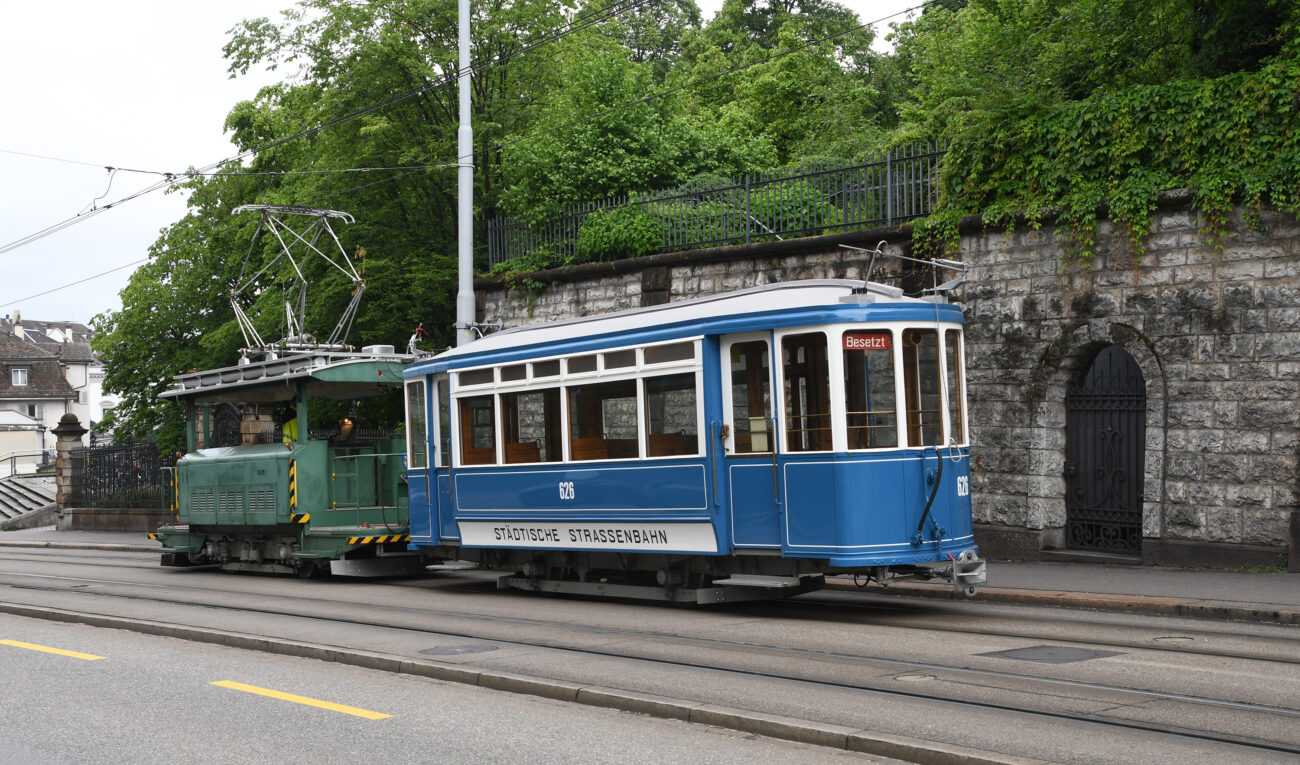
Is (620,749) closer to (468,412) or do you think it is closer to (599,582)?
(599,582)

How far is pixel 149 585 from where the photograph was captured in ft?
61.1

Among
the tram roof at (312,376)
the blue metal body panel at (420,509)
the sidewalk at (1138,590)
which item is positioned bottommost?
the sidewalk at (1138,590)

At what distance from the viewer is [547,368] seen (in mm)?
14102

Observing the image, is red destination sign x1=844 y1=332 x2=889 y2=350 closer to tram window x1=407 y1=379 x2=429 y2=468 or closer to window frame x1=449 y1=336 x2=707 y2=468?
window frame x1=449 y1=336 x2=707 y2=468

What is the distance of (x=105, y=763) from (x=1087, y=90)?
54.6 feet

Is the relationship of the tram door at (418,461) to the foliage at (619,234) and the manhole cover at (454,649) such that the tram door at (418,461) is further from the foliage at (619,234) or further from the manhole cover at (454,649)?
the foliage at (619,234)

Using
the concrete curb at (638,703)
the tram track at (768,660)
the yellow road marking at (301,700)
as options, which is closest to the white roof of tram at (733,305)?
the tram track at (768,660)

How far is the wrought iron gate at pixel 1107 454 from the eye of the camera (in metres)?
16.0

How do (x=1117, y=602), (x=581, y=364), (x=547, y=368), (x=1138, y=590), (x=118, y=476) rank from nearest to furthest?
(x=1117, y=602), (x=1138, y=590), (x=581, y=364), (x=547, y=368), (x=118, y=476)

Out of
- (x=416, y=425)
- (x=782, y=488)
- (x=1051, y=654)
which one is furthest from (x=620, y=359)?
(x=1051, y=654)

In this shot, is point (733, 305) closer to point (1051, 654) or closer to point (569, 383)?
point (569, 383)

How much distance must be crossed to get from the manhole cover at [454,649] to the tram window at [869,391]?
3.67 meters

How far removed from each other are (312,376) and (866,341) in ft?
30.5

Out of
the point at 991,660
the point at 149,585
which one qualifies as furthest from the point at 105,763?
the point at 149,585
